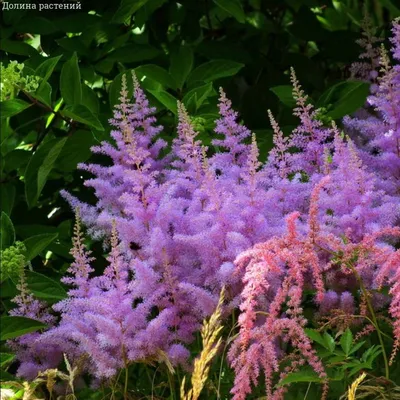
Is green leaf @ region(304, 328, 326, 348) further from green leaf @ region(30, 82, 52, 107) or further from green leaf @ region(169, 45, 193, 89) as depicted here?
green leaf @ region(169, 45, 193, 89)

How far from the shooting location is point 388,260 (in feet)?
4.63

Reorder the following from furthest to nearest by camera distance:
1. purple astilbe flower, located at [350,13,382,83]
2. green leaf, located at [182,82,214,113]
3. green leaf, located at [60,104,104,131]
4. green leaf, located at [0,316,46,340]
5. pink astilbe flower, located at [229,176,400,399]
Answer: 1. purple astilbe flower, located at [350,13,382,83]
2. green leaf, located at [182,82,214,113]
3. green leaf, located at [60,104,104,131]
4. green leaf, located at [0,316,46,340]
5. pink astilbe flower, located at [229,176,400,399]

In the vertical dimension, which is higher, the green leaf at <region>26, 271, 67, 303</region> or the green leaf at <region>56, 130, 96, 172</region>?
the green leaf at <region>56, 130, 96, 172</region>

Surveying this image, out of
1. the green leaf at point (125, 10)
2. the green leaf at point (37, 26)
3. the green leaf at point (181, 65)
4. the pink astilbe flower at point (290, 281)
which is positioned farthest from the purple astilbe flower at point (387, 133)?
the green leaf at point (37, 26)

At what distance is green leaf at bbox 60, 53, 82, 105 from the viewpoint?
1.99 m

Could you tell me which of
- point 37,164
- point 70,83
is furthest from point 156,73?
point 37,164

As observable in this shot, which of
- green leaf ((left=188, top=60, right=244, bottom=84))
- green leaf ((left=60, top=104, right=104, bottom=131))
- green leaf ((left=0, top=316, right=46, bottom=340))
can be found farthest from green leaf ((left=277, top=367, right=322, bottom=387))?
green leaf ((left=188, top=60, right=244, bottom=84))

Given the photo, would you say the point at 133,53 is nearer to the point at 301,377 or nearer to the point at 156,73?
the point at 156,73

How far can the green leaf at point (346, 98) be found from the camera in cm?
201

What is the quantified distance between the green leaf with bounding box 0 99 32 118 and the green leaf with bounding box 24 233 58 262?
26 centimetres

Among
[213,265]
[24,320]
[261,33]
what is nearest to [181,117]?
[213,265]

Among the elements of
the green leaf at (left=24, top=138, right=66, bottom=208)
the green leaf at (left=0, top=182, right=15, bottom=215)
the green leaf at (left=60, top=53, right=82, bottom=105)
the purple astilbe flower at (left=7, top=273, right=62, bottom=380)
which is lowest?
the purple astilbe flower at (left=7, top=273, right=62, bottom=380)

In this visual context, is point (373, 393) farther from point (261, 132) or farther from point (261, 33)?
point (261, 33)

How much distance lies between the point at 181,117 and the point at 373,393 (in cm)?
58
